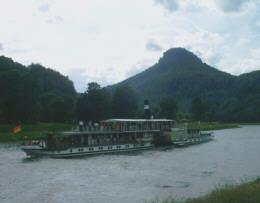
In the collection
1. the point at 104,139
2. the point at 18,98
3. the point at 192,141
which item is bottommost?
the point at 192,141

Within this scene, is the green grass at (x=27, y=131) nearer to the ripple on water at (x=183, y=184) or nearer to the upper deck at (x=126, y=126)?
the upper deck at (x=126, y=126)

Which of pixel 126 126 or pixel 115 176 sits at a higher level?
pixel 126 126

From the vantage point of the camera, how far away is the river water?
989 inches

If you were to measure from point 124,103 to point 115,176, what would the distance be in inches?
3280

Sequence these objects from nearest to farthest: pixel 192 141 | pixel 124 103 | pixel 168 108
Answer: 1. pixel 192 141
2. pixel 124 103
3. pixel 168 108

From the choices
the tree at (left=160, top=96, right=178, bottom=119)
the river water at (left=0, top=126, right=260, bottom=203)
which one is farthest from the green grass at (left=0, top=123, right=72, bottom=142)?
the tree at (left=160, top=96, right=178, bottom=119)

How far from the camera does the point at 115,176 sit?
32156 mm

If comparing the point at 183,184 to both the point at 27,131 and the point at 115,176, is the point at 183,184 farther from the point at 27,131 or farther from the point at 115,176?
the point at 27,131

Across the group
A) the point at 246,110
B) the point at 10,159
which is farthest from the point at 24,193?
the point at 246,110

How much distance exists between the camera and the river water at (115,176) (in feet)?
82.4

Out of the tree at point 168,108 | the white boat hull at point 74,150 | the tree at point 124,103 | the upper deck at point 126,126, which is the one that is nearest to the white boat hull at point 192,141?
the upper deck at point 126,126

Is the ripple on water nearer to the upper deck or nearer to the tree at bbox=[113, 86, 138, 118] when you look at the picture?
the upper deck

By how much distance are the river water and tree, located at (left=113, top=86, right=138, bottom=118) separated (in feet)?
226

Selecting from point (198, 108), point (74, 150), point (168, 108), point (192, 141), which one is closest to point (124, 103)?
point (168, 108)
